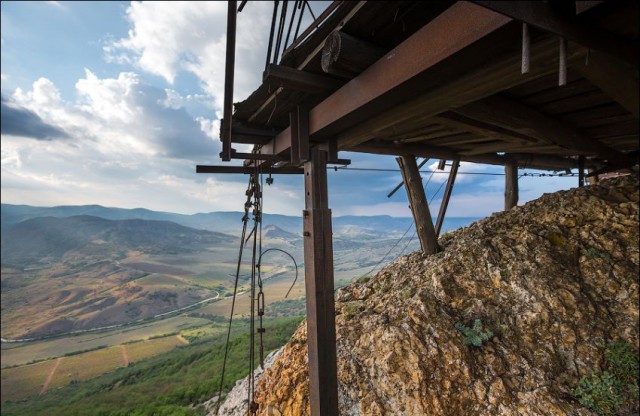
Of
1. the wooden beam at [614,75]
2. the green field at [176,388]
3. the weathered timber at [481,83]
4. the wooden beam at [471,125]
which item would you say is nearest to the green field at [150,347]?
the green field at [176,388]

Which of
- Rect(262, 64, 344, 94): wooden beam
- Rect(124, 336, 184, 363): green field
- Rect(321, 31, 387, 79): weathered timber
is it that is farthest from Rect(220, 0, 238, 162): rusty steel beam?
Rect(124, 336, 184, 363): green field

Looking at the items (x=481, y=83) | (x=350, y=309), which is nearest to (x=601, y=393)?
(x=350, y=309)

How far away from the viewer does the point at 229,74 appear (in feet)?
8.07

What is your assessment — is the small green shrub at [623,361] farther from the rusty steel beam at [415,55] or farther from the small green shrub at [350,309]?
the rusty steel beam at [415,55]

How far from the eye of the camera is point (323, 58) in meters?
2.21

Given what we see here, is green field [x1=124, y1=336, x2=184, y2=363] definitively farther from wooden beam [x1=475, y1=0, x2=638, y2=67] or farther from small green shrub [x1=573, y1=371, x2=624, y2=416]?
wooden beam [x1=475, y1=0, x2=638, y2=67]

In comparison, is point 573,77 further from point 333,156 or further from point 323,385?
point 323,385

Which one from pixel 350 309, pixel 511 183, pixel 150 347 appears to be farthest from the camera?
pixel 150 347

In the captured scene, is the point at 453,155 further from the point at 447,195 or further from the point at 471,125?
the point at 471,125

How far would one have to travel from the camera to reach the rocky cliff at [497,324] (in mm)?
3705

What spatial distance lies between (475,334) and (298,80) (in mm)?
4066

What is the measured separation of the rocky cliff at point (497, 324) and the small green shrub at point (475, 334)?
0.06 ft

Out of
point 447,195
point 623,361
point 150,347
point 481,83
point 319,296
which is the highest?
point 481,83

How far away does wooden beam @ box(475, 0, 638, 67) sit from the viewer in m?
1.24
